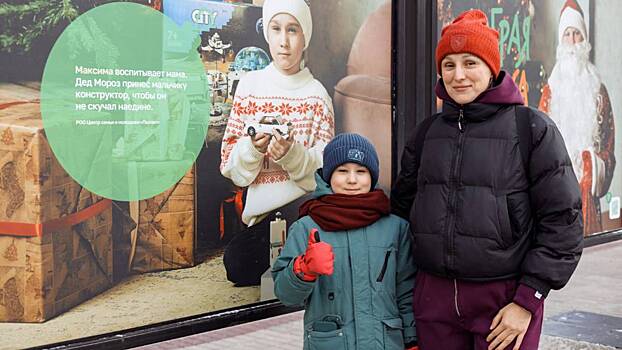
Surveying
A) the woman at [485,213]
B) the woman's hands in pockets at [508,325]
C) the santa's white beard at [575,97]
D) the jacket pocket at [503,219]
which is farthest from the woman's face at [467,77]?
the santa's white beard at [575,97]

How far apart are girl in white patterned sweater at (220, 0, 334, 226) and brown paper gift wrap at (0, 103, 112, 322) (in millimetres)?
1152

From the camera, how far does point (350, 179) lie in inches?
121

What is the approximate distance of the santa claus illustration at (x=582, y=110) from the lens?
335 inches

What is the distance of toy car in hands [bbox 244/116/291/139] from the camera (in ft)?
18.1

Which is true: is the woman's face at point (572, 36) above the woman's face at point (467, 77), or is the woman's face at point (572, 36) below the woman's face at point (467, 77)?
above

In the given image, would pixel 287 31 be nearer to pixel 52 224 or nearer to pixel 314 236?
pixel 52 224

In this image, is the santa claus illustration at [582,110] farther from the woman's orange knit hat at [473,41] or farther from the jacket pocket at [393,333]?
the jacket pocket at [393,333]

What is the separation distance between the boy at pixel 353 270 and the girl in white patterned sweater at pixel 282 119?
2.42 meters

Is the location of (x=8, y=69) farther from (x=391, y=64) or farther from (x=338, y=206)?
(x=391, y=64)

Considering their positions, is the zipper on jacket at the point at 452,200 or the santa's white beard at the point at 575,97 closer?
the zipper on jacket at the point at 452,200

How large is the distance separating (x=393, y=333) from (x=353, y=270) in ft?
0.93

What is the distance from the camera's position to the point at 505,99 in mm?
2809

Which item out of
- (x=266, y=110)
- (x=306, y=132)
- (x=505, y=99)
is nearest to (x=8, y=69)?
(x=266, y=110)

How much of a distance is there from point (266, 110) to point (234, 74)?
38 centimetres
